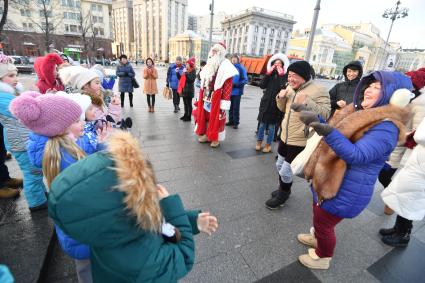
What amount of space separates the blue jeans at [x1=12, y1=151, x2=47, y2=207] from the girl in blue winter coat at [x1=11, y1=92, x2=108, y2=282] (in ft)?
3.48

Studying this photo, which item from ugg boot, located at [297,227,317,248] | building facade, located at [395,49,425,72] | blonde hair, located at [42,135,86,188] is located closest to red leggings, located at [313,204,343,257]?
ugg boot, located at [297,227,317,248]

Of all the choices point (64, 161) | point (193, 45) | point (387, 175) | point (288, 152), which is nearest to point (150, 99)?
point (288, 152)

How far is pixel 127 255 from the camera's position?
0.83 metres

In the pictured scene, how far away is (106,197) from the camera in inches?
28.1

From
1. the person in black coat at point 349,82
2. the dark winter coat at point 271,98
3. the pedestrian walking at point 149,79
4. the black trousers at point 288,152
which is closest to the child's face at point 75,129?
the black trousers at point 288,152

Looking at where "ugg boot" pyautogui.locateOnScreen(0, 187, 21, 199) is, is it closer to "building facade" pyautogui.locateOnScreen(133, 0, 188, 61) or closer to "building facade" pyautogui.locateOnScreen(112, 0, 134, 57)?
"building facade" pyautogui.locateOnScreen(133, 0, 188, 61)

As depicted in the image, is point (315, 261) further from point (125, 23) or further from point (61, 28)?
point (125, 23)

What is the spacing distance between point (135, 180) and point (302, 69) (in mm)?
2476

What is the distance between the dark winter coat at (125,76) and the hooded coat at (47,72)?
400 centimetres

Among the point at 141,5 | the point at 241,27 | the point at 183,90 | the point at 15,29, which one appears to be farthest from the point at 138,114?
the point at 141,5

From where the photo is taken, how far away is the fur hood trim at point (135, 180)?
737 mm

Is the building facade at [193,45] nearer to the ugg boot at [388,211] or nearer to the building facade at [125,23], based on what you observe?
the building facade at [125,23]

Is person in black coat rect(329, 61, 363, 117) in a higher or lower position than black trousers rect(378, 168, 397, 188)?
higher

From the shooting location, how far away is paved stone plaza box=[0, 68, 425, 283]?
204 cm
